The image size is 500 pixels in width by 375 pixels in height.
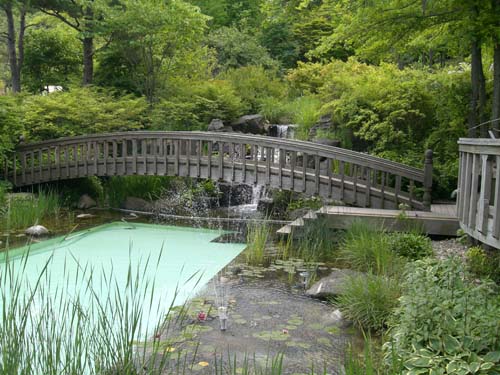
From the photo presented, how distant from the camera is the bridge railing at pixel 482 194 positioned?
4023mm

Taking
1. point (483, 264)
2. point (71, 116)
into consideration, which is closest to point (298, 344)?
point (483, 264)

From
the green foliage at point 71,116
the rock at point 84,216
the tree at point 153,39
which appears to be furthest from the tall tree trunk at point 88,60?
the rock at point 84,216

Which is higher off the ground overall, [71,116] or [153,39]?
[153,39]

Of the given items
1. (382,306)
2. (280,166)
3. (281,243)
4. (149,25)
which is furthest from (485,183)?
(149,25)

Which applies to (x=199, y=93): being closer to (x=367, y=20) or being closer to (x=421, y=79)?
(x=421, y=79)

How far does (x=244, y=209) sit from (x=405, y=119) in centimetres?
394

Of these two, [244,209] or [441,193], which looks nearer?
[441,193]

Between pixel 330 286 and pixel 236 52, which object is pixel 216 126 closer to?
pixel 236 52

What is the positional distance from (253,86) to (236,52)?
3643 millimetres

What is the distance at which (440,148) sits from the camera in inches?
394

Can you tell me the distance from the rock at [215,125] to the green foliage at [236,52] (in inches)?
253

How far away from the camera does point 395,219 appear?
7430 millimetres

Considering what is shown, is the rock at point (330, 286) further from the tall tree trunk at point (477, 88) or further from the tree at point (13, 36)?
the tree at point (13, 36)

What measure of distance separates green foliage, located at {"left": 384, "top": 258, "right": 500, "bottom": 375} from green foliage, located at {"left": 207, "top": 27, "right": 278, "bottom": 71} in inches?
697
